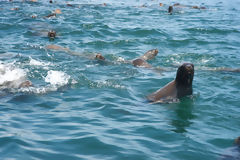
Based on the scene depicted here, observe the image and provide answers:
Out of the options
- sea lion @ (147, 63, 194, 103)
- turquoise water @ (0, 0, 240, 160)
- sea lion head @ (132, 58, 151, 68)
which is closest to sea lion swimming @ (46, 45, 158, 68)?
sea lion head @ (132, 58, 151, 68)

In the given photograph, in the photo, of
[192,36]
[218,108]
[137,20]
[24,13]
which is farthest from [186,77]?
[24,13]

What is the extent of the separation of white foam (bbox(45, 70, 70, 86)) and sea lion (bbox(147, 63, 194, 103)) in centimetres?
222

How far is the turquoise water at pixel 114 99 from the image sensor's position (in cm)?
554

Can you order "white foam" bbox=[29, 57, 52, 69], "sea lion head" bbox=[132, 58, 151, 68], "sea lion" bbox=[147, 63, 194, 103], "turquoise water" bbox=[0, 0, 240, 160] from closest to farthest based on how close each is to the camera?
"turquoise water" bbox=[0, 0, 240, 160] < "sea lion" bbox=[147, 63, 194, 103] < "white foam" bbox=[29, 57, 52, 69] < "sea lion head" bbox=[132, 58, 151, 68]

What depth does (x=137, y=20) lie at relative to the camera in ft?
66.8

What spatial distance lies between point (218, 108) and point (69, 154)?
3640mm

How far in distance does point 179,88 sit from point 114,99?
1395mm

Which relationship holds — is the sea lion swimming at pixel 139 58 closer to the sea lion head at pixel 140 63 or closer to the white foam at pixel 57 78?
the sea lion head at pixel 140 63

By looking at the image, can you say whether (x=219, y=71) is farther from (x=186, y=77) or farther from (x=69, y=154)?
(x=69, y=154)

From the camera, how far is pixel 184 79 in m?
8.01

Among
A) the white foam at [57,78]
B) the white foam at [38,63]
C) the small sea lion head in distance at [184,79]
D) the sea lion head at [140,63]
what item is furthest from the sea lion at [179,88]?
the white foam at [38,63]

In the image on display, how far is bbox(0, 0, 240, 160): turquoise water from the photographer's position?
5539 mm

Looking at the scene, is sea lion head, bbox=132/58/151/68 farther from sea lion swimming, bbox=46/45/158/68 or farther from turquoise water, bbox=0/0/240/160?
turquoise water, bbox=0/0/240/160

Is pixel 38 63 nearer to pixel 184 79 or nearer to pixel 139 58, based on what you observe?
pixel 139 58
